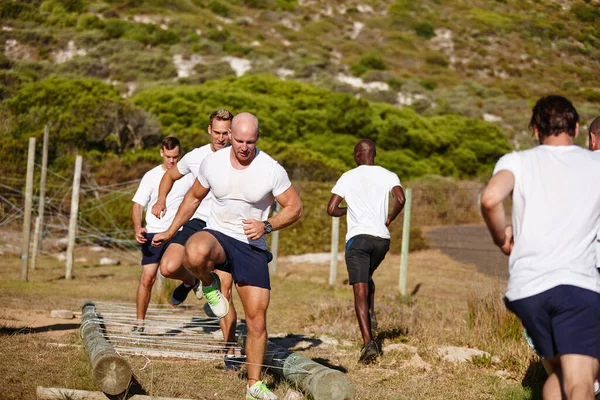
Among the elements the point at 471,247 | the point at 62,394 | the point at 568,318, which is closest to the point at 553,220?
the point at 568,318

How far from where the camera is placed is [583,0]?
21484 millimetres

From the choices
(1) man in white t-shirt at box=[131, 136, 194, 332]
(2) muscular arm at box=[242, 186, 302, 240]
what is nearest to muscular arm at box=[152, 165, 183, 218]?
(1) man in white t-shirt at box=[131, 136, 194, 332]

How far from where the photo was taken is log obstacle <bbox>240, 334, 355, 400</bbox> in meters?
5.56

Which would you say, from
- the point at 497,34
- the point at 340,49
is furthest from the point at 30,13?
the point at 497,34

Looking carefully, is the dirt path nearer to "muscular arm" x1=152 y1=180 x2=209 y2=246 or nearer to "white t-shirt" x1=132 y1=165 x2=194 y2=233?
"white t-shirt" x1=132 y1=165 x2=194 y2=233

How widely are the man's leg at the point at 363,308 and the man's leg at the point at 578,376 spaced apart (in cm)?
354

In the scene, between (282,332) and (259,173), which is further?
(282,332)

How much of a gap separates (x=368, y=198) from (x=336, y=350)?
5.95 ft

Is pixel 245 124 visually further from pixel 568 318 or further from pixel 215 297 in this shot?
pixel 568 318

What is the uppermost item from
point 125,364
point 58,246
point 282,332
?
point 125,364

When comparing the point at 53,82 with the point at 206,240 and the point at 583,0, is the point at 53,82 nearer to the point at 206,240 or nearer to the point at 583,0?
the point at 583,0

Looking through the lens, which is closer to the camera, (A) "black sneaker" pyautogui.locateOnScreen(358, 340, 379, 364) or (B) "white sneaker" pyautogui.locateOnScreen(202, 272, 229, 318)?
(B) "white sneaker" pyautogui.locateOnScreen(202, 272, 229, 318)

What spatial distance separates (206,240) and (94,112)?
26.5 meters

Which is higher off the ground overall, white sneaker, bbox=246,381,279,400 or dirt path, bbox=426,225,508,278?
white sneaker, bbox=246,381,279,400
